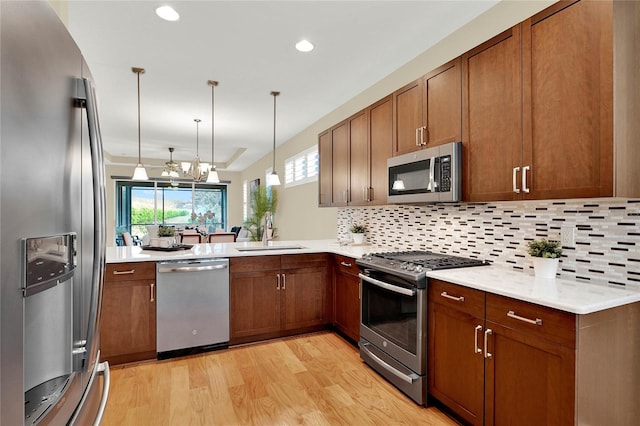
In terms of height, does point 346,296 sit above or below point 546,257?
below

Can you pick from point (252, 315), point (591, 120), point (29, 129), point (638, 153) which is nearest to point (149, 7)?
point (29, 129)

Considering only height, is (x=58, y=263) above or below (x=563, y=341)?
above

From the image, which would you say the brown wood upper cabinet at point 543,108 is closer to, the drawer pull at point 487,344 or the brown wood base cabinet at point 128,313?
the drawer pull at point 487,344

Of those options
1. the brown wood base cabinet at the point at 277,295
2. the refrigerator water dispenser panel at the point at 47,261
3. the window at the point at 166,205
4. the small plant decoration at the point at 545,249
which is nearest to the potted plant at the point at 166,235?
the brown wood base cabinet at the point at 277,295

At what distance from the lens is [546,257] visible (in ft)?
6.12

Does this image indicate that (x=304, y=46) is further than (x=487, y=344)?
Yes

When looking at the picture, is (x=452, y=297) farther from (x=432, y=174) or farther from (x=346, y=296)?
(x=346, y=296)

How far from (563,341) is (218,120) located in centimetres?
537

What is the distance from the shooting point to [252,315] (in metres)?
3.22

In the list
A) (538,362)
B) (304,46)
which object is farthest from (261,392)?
(304,46)

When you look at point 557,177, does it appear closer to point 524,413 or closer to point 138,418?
point 524,413

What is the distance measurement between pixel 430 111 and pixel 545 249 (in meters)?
1.23

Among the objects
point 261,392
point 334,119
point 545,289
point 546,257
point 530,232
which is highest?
point 334,119

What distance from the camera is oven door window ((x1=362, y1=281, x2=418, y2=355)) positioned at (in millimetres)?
2209
